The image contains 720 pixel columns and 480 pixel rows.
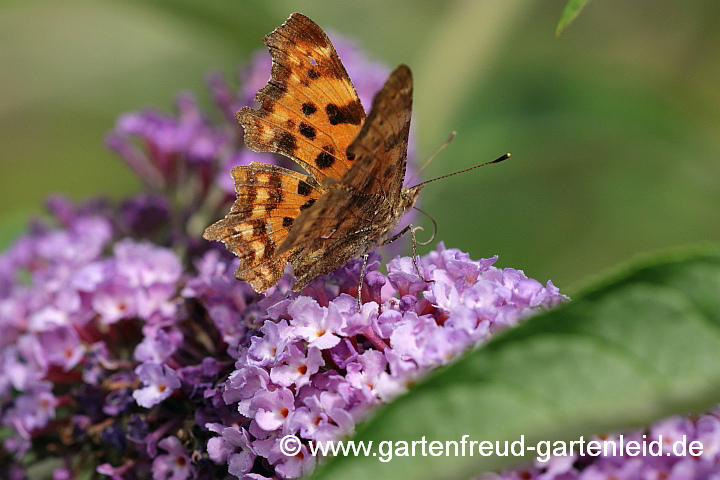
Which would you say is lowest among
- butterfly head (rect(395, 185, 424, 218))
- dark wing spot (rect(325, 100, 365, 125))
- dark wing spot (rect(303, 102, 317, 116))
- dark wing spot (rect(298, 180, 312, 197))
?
butterfly head (rect(395, 185, 424, 218))

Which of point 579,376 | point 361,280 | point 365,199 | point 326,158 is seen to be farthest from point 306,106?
point 579,376

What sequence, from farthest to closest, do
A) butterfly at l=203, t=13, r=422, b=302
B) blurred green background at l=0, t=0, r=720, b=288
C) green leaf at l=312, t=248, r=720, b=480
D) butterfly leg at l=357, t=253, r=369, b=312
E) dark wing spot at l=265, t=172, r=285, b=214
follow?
1. blurred green background at l=0, t=0, r=720, b=288
2. dark wing spot at l=265, t=172, r=285, b=214
3. butterfly at l=203, t=13, r=422, b=302
4. butterfly leg at l=357, t=253, r=369, b=312
5. green leaf at l=312, t=248, r=720, b=480

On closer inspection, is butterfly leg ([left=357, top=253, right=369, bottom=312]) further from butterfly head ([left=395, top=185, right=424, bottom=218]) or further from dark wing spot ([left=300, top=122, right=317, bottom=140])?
dark wing spot ([left=300, top=122, right=317, bottom=140])

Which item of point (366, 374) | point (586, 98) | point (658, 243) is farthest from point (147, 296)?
point (658, 243)

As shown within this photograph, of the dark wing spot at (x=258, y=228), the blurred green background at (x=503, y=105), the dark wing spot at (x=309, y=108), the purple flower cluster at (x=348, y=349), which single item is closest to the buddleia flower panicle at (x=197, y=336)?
the purple flower cluster at (x=348, y=349)

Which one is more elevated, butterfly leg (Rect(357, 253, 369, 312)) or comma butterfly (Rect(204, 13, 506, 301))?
comma butterfly (Rect(204, 13, 506, 301))

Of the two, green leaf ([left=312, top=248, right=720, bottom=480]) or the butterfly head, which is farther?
the butterfly head

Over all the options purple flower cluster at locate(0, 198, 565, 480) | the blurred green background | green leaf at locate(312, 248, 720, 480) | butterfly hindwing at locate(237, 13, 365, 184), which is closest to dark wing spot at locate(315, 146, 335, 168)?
butterfly hindwing at locate(237, 13, 365, 184)

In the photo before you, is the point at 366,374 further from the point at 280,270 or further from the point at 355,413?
the point at 280,270

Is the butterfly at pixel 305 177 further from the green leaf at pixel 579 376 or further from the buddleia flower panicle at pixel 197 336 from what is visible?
the green leaf at pixel 579 376
